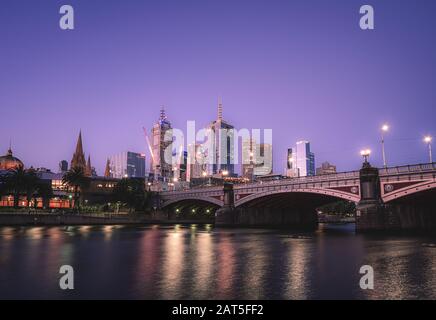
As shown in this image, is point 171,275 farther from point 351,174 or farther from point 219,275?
point 351,174

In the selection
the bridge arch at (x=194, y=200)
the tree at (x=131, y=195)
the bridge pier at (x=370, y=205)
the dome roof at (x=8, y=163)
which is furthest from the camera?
the dome roof at (x=8, y=163)

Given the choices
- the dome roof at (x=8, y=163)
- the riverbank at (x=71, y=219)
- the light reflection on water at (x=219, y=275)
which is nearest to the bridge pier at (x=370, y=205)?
the light reflection on water at (x=219, y=275)

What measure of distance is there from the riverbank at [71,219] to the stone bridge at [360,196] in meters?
25.0

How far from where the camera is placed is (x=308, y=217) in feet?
353

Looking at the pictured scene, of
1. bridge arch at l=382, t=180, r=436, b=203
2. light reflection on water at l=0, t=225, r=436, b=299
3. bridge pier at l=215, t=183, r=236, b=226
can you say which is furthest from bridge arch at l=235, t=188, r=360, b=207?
light reflection on water at l=0, t=225, r=436, b=299

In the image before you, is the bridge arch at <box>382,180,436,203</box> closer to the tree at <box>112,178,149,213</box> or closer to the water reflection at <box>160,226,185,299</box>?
the water reflection at <box>160,226,185,299</box>

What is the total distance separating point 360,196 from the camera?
59750mm

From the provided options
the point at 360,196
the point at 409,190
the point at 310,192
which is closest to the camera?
the point at 409,190

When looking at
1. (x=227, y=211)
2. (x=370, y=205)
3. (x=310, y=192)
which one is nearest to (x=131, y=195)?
(x=227, y=211)

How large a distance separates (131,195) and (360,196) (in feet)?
262

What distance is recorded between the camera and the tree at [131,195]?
122 m

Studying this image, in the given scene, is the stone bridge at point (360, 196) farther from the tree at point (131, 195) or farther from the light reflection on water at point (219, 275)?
the tree at point (131, 195)
